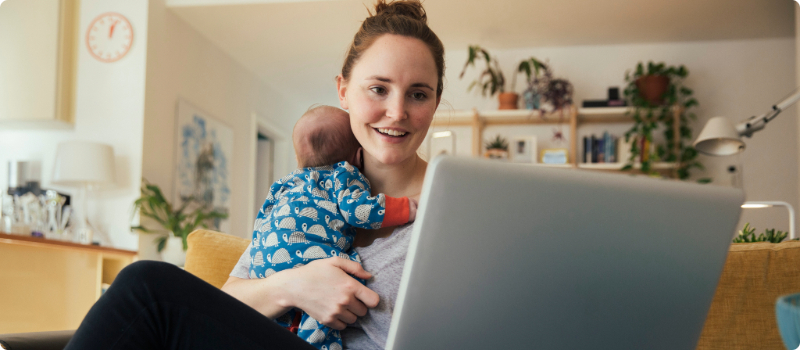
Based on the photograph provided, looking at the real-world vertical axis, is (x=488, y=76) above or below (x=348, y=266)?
above

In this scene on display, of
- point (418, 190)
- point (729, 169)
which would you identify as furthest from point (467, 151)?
point (418, 190)

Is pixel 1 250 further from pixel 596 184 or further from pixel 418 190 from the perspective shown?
pixel 596 184

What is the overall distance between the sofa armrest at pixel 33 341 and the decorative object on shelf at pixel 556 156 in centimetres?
375

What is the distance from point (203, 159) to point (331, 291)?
3.84 metres

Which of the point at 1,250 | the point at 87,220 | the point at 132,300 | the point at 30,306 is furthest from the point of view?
the point at 87,220

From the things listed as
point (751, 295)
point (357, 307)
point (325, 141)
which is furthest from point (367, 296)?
point (751, 295)

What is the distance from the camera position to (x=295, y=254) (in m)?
1.06

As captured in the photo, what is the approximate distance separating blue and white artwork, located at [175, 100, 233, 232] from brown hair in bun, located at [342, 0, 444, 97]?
A: 10.7ft

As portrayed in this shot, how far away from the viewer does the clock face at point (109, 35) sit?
12.5 ft

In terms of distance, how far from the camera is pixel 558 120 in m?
4.57

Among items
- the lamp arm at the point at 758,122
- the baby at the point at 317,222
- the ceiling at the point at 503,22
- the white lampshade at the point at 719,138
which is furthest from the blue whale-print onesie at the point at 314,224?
the ceiling at the point at 503,22

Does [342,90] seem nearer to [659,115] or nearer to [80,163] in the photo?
[80,163]

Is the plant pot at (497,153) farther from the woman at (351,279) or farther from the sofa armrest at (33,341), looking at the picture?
the sofa armrest at (33,341)

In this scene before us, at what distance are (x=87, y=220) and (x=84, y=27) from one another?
129 centimetres
